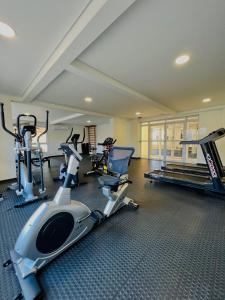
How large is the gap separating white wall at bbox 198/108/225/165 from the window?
0.38 m

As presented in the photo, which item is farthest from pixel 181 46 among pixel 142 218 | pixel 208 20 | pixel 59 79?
pixel 142 218

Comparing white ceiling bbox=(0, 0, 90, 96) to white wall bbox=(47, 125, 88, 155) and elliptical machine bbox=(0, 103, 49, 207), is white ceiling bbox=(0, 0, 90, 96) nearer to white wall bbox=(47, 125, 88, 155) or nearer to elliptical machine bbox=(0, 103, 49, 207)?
elliptical machine bbox=(0, 103, 49, 207)

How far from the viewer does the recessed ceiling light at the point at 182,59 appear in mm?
2133

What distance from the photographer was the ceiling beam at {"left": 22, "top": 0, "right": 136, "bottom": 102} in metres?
1.24

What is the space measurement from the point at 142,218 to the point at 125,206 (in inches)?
18.1

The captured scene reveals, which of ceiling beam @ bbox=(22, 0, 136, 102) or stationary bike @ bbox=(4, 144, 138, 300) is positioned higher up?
ceiling beam @ bbox=(22, 0, 136, 102)

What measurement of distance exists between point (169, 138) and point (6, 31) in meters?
7.07

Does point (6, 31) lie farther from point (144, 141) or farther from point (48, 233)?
point (144, 141)

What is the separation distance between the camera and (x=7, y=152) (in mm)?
4105

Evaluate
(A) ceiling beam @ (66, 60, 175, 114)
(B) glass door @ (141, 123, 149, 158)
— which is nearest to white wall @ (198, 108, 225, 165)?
(B) glass door @ (141, 123, 149, 158)

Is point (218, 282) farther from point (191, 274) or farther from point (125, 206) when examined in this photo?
point (125, 206)

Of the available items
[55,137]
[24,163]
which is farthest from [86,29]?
[55,137]

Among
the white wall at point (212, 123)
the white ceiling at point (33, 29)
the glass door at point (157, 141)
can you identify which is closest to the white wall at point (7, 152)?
the white ceiling at point (33, 29)

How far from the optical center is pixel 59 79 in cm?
290
